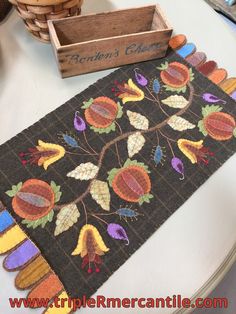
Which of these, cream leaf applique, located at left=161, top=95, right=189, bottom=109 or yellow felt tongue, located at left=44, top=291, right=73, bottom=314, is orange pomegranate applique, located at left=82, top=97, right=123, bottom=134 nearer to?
cream leaf applique, located at left=161, top=95, right=189, bottom=109

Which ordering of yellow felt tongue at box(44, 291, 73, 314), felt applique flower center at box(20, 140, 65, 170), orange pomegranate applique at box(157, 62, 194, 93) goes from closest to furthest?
yellow felt tongue at box(44, 291, 73, 314) → felt applique flower center at box(20, 140, 65, 170) → orange pomegranate applique at box(157, 62, 194, 93)

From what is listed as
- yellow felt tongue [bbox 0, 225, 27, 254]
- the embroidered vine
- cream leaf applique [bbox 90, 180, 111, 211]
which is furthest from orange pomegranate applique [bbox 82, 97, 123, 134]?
yellow felt tongue [bbox 0, 225, 27, 254]

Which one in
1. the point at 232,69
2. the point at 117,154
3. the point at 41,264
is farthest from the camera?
the point at 232,69

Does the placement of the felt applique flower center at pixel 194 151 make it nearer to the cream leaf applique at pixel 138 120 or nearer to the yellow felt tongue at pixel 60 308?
the cream leaf applique at pixel 138 120

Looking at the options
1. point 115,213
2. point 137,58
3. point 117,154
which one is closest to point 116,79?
point 137,58

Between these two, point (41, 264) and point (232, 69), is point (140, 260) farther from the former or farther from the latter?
point (232, 69)

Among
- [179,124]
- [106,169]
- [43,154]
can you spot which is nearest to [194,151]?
[179,124]

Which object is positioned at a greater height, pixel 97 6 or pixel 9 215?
pixel 97 6
